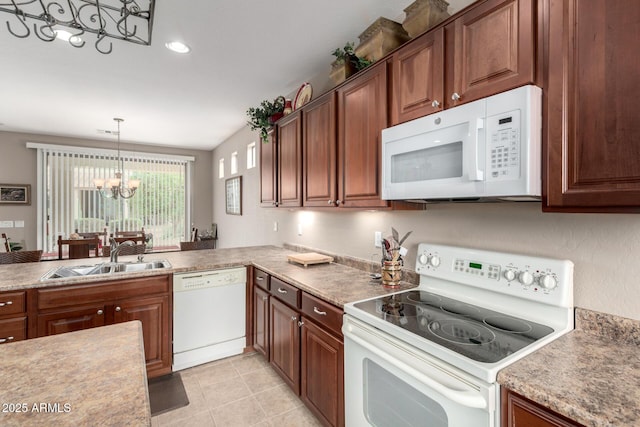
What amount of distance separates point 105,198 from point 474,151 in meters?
6.47

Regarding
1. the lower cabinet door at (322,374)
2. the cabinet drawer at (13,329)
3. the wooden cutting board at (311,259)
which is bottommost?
the lower cabinet door at (322,374)

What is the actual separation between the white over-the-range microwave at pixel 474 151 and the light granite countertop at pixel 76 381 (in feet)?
4.23

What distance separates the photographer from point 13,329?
1979 mm

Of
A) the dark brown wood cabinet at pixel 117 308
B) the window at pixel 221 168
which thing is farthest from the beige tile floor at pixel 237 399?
the window at pixel 221 168

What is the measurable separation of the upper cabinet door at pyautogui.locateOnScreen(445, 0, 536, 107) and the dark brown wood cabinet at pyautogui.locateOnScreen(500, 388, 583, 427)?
1.04 m

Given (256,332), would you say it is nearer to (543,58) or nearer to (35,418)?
(35,418)

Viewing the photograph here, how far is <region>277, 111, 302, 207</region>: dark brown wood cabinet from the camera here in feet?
8.71

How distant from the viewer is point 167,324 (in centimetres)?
246

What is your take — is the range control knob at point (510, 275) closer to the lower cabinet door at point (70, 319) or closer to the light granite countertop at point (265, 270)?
the light granite countertop at point (265, 270)

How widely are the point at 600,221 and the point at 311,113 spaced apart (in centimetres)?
189

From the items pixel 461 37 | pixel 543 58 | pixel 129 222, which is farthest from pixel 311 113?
pixel 129 222

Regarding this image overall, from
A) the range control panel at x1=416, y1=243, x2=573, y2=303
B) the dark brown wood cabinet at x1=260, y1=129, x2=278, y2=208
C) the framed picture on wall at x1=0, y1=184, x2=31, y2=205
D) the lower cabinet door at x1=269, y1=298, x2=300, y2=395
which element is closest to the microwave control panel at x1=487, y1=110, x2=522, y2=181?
the range control panel at x1=416, y1=243, x2=573, y2=303

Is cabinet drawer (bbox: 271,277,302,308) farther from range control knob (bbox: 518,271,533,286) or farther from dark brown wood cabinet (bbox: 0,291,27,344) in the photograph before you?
dark brown wood cabinet (bbox: 0,291,27,344)

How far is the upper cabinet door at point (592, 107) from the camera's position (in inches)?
35.0
